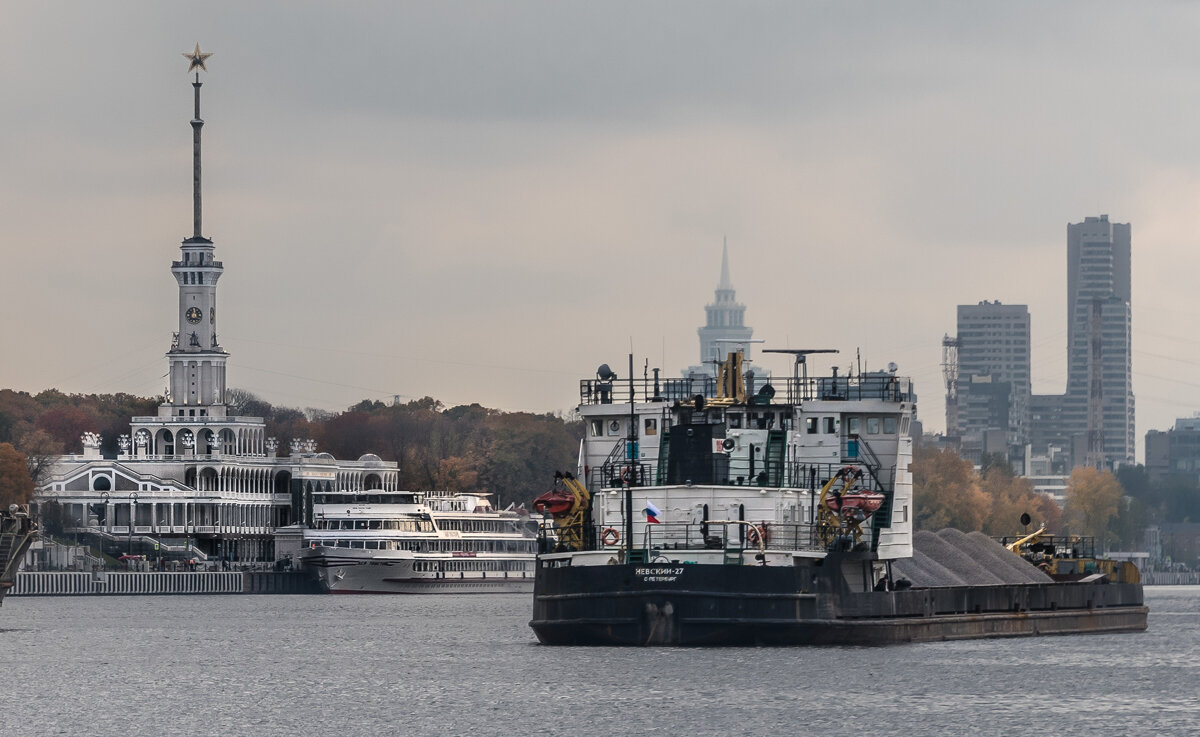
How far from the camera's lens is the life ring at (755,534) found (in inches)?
3649

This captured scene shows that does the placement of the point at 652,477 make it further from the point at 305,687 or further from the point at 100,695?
the point at 100,695

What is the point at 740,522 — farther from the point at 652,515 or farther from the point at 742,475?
the point at 742,475

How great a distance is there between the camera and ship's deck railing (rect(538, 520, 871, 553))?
92750 mm

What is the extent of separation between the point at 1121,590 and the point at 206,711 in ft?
184

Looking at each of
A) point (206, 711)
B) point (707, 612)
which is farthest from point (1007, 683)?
point (206, 711)

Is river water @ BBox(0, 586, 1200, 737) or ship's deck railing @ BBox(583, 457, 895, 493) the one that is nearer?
river water @ BBox(0, 586, 1200, 737)

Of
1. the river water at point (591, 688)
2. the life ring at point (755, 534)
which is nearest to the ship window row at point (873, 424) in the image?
the river water at point (591, 688)

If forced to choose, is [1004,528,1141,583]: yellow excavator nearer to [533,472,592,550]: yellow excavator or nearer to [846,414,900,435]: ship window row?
[846,414,900,435]: ship window row

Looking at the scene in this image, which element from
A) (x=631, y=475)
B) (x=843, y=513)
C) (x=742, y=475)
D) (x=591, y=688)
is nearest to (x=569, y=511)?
(x=631, y=475)

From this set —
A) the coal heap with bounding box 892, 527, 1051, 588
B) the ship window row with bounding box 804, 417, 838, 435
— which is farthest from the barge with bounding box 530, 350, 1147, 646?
the coal heap with bounding box 892, 527, 1051, 588

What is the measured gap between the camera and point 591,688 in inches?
3351

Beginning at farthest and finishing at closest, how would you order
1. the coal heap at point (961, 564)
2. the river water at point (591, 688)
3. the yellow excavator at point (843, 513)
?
the coal heap at point (961, 564) < the yellow excavator at point (843, 513) < the river water at point (591, 688)

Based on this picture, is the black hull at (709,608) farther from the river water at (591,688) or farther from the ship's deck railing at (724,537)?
the ship's deck railing at (724,537)

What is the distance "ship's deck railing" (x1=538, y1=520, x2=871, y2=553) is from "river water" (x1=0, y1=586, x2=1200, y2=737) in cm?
355
